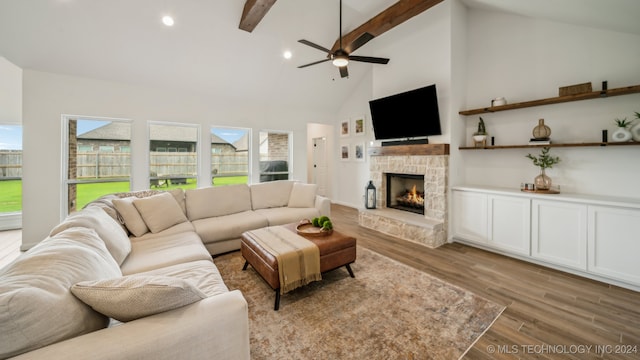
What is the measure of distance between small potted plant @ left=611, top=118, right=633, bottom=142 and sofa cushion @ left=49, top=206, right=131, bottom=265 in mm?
5045

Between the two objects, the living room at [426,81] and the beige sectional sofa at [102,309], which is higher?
the living room at [426,81]

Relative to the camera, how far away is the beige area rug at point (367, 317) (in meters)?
1.73

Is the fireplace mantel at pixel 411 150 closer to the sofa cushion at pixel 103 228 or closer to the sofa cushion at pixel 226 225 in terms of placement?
the sofa cushion at pixel 226 225

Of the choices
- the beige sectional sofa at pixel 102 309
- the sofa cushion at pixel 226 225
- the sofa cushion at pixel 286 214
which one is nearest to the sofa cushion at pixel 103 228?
the beige sectional sofa at pixel 102 309

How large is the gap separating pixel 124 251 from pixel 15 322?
1556 millimetres

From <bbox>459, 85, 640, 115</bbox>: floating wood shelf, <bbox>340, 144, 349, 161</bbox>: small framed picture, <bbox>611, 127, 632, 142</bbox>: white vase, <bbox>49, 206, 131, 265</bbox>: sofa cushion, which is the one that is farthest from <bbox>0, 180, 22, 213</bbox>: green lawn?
<bbox>611, 127, 632, 142</bbox>: white vase

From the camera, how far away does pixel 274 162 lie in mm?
6238

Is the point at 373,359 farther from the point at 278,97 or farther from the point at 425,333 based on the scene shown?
the point at 278,97

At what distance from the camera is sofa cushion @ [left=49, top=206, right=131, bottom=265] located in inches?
72.1

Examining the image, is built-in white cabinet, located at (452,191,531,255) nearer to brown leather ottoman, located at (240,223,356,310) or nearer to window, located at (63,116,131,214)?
brown leather ottoman, located at (240,223,356,310)

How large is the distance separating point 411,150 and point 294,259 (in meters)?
2.93

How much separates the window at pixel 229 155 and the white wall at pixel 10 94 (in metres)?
3.28

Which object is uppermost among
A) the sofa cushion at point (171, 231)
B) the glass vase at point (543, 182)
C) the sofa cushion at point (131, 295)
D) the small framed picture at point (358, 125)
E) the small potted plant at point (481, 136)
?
the small framed picture at point (358, 125)

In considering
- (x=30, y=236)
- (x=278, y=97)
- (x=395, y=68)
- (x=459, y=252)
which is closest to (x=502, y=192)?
(x=459, y=252)
